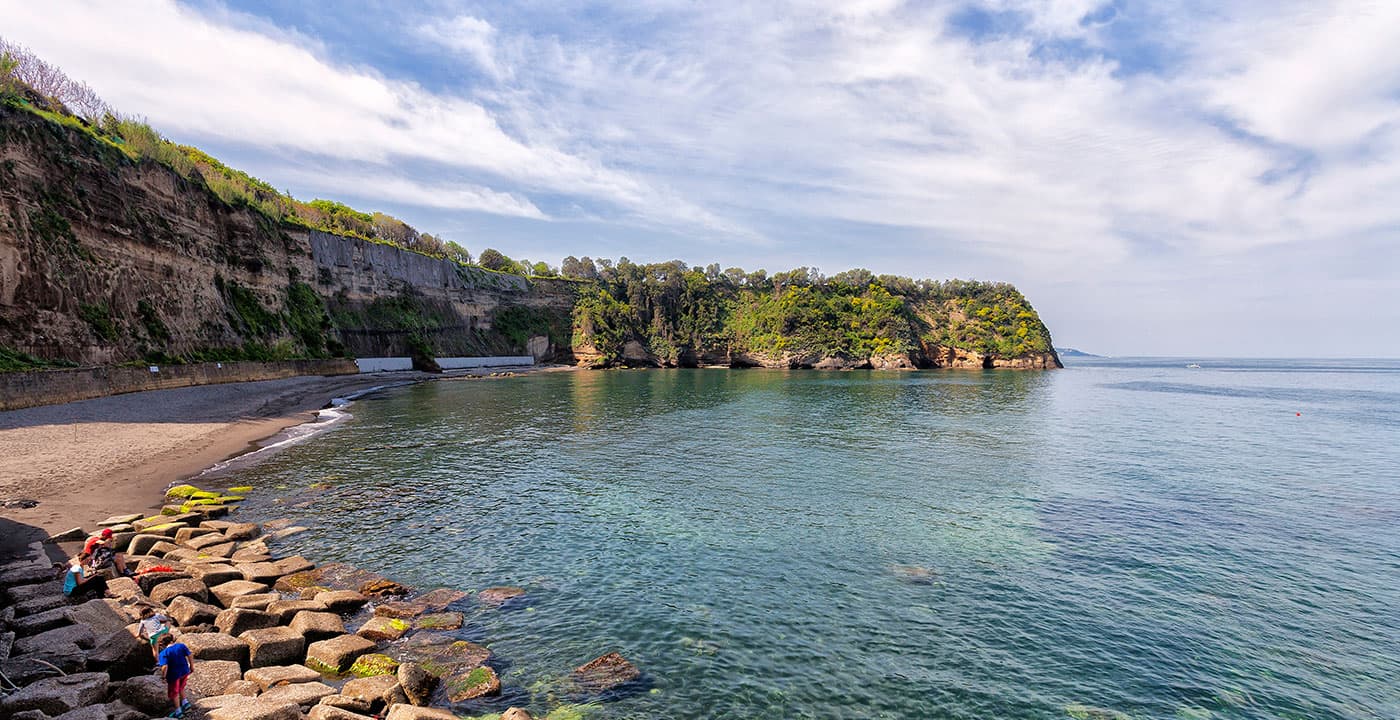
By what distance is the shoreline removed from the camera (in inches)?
723

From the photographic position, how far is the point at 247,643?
1077cm

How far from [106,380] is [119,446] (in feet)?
57.6

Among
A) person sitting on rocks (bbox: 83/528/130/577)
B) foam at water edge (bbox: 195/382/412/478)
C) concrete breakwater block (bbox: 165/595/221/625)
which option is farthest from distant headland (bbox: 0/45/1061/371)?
concrete breakwater block (bbox: 165/595/221/625)

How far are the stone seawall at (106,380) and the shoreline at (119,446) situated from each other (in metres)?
0.75

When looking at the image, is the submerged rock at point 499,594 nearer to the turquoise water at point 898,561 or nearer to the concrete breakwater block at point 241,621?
the turquoise water at point 898,561

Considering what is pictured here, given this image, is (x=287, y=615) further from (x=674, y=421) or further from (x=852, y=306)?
(x=852, y=306)

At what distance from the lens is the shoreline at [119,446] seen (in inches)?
723

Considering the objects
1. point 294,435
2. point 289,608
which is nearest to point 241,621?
point 289,608

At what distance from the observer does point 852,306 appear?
489 feet

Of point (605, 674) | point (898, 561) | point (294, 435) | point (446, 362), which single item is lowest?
point (605, 674)

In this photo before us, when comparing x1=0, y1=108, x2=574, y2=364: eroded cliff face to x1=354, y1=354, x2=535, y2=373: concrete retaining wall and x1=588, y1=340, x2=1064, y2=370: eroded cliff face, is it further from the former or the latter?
x1=588, y1=340, x2=1064, y2=370: eroded cliff face

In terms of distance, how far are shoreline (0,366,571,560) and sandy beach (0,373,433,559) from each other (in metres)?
0.03

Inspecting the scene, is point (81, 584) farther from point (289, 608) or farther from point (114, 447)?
point (114, 447)

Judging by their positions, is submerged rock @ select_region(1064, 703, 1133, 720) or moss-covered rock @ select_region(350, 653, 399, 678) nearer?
submerged rock @ select_region(1064, 703, 1133, 720)
